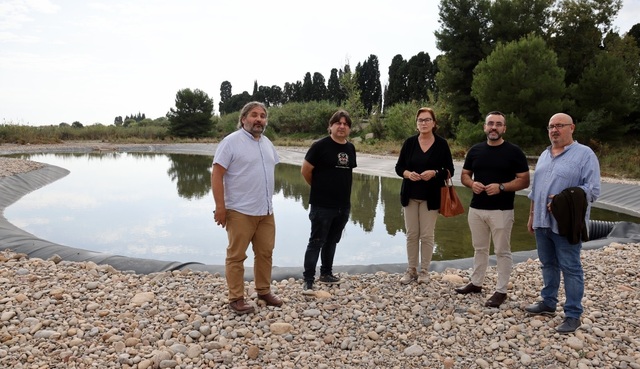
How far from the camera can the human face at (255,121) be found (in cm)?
332

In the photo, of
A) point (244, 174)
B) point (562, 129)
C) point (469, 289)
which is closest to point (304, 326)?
point (244, 174)

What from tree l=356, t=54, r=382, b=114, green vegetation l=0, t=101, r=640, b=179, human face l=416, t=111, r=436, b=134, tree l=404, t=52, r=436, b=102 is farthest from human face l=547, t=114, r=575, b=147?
tree l=356, t=54, r=382, b=114

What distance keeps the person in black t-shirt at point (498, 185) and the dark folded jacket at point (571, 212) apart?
0.46 meters

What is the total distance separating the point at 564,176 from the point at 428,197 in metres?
1.06

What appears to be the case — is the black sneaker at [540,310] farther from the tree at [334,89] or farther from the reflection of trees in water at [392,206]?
the tree at [334,89]

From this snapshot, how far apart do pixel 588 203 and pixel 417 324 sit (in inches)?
56.6

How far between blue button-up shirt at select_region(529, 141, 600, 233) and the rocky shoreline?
0.77 meters

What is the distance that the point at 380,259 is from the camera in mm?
5984

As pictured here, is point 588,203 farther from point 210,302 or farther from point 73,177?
point 73,177

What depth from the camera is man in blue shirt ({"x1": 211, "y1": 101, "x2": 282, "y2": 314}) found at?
3.25m

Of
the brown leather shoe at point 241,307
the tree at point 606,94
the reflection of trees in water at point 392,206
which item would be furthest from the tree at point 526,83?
the brown leather shoe at point 241,307

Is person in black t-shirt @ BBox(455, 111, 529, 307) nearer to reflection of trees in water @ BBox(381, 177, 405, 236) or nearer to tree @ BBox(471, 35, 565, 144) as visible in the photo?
reflection of trees in water @ BBox(381, 177, 405, 236)

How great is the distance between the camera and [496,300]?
11.6 ft

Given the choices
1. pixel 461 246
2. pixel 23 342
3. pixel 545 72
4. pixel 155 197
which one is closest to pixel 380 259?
pixel 461 246
